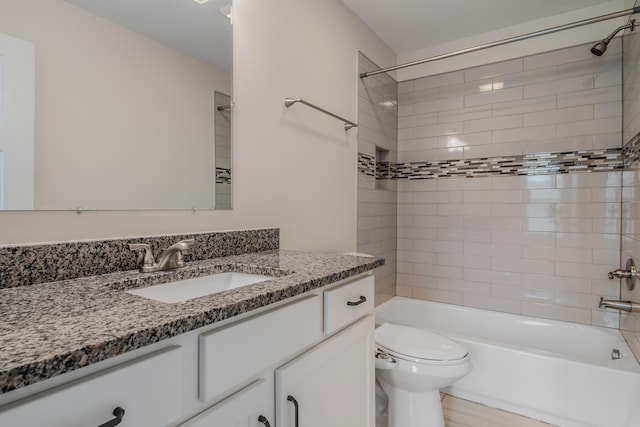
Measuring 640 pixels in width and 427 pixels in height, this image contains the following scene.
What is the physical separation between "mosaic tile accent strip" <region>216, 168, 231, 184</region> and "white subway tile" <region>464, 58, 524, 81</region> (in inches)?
87.4

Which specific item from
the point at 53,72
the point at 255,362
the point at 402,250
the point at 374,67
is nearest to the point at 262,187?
the point at 53,72

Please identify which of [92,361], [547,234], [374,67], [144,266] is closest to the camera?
[92,361]

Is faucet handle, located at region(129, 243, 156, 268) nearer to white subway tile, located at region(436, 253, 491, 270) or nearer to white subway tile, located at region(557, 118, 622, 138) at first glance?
white subway tile, located at region(436, 253, 491, 270)

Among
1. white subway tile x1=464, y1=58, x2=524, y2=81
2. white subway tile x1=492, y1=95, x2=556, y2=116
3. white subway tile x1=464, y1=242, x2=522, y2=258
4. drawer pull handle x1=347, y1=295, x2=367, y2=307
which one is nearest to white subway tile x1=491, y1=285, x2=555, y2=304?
white subway tile x1=464, y1=242, x2=522, y2=258

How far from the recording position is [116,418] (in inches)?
19.7

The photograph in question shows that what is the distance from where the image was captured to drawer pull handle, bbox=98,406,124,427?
49 cm

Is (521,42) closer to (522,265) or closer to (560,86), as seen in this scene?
(560,86)

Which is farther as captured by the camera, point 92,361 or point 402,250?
point 402,250

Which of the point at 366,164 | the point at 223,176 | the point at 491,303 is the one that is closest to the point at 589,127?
the point at 491,303

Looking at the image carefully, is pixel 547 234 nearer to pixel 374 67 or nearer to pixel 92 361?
pixel 374 67

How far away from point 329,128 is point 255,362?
62.6 inches

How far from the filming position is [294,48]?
1789 millimetres

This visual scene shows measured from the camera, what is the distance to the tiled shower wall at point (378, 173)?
2.47 m

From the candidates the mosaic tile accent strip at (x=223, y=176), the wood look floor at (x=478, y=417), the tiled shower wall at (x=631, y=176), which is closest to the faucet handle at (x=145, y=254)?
the mosaic tile accent strip at (x=223, y=176)
